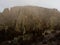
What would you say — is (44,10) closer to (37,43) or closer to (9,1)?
(37,43)

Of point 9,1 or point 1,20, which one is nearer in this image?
point 1,20

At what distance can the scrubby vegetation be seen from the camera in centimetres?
156

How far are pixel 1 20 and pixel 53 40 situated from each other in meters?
0.55

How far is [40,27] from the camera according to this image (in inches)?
66.3

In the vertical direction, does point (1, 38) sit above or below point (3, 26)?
below

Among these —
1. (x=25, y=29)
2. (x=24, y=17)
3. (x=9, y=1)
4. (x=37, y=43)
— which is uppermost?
(x=9, y=1)

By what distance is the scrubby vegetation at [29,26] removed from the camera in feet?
5.13

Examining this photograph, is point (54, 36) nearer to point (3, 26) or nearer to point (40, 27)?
point (40, 27)

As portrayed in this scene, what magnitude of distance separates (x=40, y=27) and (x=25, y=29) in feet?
0.47

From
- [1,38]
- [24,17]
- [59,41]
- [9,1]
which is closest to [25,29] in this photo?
[24,17]

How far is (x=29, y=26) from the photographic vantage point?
1697 mm

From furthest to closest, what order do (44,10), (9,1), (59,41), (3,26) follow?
(9,1) < (44,10) < (3,26) < (59,41)

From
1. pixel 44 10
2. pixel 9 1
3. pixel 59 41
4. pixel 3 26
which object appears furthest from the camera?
pixel 9 1

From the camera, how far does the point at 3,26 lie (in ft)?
5.53
